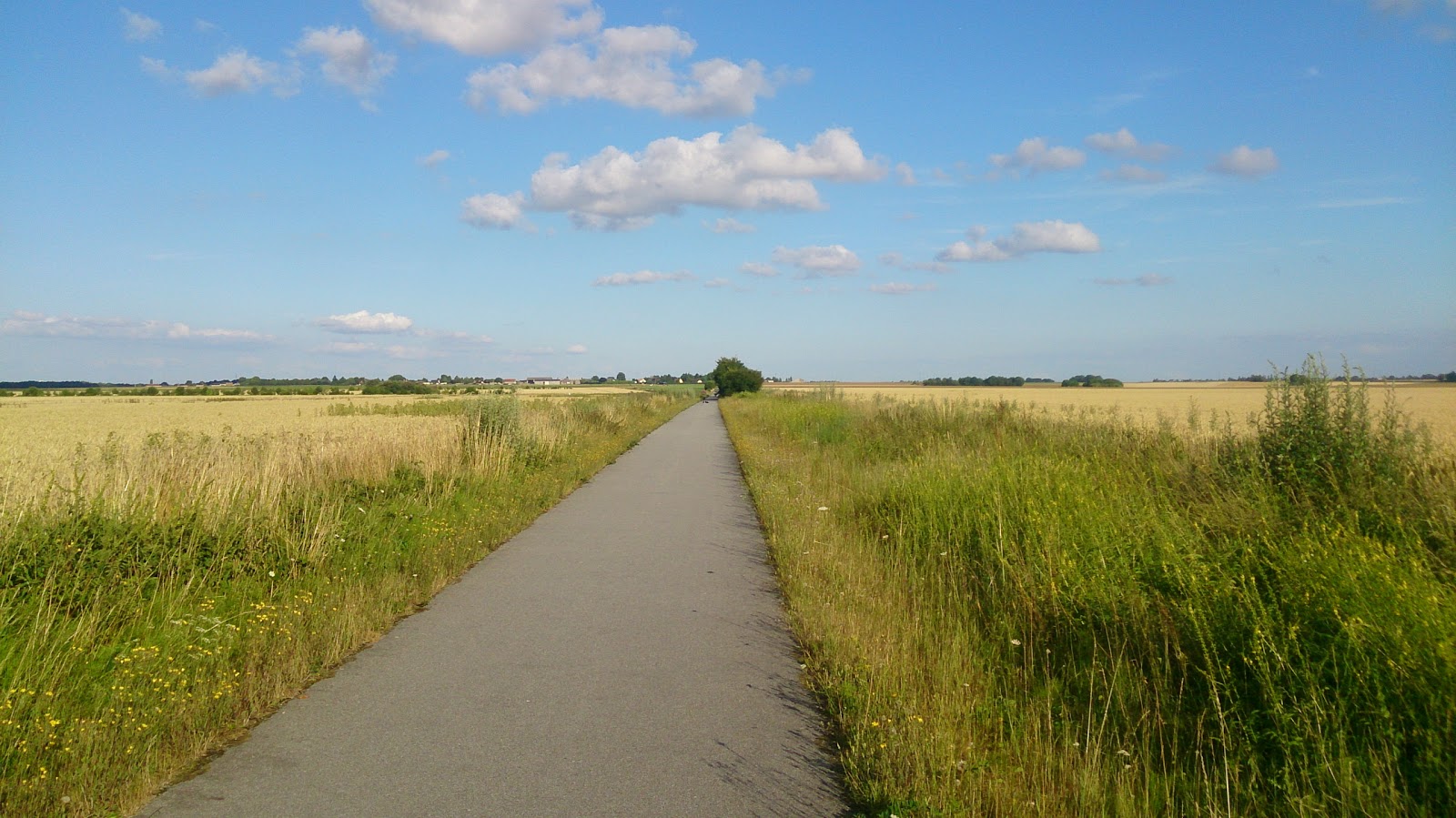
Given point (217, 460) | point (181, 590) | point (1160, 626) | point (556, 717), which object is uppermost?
point (217, 460)

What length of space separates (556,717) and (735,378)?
9555 cm

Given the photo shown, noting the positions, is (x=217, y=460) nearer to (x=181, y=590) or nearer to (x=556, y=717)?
(x=181, y=590)

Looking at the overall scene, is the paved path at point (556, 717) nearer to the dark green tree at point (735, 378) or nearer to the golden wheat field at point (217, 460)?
the golden wheat field at point (217, 460)

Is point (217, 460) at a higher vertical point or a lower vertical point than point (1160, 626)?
higher

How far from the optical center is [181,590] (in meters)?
6.35

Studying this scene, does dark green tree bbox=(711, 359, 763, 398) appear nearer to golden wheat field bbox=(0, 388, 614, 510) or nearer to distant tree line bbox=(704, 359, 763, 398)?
distant tree line bbox=(704, 359, 763, 398)

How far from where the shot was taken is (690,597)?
7.59 m

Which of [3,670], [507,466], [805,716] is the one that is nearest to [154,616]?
[3,670]

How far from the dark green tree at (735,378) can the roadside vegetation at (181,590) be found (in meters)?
86.9

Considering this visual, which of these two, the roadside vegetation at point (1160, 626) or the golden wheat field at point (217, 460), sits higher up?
the golden wheat field at point (217, 460)

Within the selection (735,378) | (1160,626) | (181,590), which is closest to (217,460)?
(181,590)

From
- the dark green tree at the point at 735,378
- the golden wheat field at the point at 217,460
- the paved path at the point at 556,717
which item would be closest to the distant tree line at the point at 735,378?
the dark green tree at the point at 735,378

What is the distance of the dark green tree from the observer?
99.1 m

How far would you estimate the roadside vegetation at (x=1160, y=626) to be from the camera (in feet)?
13.0
